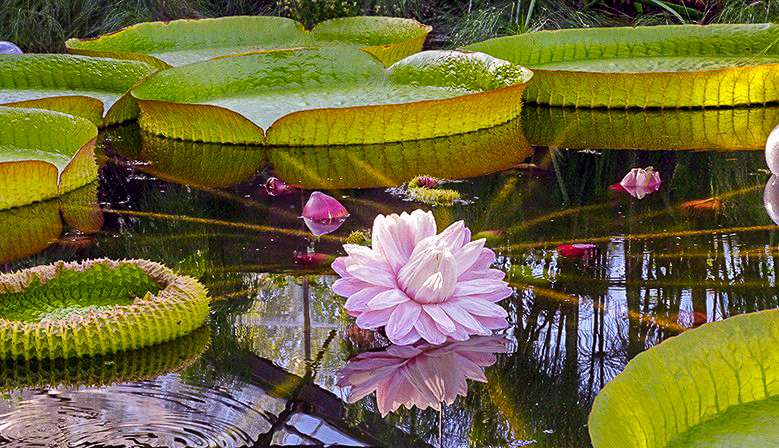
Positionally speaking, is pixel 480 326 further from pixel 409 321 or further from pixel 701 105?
pixel 701 105

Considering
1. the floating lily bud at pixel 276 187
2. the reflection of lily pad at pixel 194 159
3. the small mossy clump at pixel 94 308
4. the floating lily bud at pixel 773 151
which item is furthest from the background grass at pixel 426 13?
the small mossy clump at pixel 94 308

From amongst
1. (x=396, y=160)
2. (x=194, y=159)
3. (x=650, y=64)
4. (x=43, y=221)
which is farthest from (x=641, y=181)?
(x=650, y=64)

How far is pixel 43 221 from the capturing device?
112 inches

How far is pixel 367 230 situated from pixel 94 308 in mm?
872

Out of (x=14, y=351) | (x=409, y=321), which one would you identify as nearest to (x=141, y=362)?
(x=14, y=351)

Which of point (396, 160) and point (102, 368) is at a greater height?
point (396, 160)

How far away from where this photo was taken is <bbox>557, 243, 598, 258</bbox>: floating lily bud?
238 cm

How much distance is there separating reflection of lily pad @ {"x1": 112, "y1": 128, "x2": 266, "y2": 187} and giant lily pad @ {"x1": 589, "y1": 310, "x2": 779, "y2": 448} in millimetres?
2039

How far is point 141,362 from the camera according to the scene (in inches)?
73.8

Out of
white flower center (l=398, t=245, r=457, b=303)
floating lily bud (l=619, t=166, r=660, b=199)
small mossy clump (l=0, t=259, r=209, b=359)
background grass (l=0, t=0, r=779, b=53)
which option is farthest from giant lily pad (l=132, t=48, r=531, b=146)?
background grass (l=0, t=0, r=779, b=53)

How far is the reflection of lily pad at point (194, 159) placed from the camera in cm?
328

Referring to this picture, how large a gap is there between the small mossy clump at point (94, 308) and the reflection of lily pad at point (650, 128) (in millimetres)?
1910

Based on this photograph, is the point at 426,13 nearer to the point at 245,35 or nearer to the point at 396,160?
the point at 245,35

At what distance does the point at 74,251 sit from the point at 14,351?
0.74m
